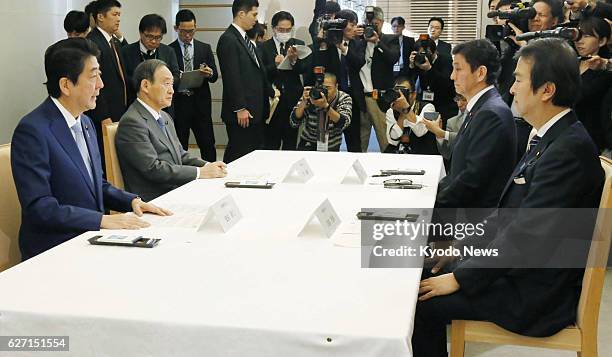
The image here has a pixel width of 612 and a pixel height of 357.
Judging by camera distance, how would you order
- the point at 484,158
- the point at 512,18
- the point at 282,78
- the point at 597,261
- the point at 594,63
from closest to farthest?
the point at 597,261, the point at 484,158, the point at 594,63, the point at 512,18, the point at 282,78

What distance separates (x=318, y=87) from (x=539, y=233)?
9.47 feet

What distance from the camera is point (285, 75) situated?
518 centimetres

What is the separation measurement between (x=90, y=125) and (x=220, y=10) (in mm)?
5107

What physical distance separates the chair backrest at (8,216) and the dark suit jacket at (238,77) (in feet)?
8.52

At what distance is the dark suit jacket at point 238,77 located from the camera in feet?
15.6

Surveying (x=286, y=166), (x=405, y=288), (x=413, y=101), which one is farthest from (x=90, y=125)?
(x=413, y=101)

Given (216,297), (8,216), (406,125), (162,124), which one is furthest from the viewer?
(406,125)

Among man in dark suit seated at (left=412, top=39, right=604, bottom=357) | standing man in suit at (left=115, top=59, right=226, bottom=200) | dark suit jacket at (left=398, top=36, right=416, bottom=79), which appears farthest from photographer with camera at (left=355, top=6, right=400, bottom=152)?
man in dark suit seated at (left=412, top=39, right=604, bottom=357)

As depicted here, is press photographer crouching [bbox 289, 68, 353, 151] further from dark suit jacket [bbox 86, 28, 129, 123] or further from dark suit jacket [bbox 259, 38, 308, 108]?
dark suit jacket [bbox 86, 28, 129, 123]

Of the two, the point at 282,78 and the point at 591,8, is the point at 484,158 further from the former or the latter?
the point at 282,78

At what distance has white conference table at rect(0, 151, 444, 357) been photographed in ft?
4.14

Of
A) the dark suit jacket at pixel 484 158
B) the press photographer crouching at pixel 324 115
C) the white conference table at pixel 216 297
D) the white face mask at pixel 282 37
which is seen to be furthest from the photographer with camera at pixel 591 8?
the white conference table at pixel 216 297

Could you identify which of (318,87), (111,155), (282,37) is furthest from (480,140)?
(282,37)

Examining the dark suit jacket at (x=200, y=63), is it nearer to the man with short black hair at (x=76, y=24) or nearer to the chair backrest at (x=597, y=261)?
the man with short black hair at (x=76, y=24)
